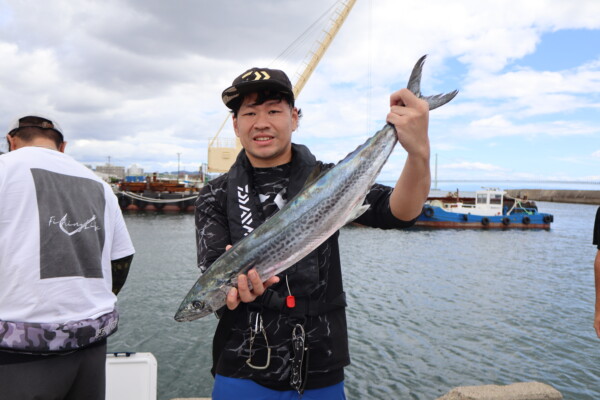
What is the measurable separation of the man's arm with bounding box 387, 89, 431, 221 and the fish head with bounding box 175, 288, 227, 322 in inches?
47.8

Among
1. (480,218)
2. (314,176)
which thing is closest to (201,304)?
(314,176)

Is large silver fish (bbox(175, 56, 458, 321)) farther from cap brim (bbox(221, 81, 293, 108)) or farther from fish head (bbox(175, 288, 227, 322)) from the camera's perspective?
cap brim (bbox(221, 81, 293, 108))

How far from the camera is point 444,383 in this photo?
8.98 meters

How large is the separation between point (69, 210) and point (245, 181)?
1.31 m

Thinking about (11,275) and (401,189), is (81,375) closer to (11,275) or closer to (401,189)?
(11,275)

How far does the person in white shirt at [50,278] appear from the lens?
2.58 metres

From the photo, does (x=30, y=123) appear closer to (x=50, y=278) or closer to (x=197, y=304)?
(x=50, y=278)

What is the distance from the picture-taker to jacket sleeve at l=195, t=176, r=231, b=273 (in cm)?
261

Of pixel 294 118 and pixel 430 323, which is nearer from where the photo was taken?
pixel 294 118

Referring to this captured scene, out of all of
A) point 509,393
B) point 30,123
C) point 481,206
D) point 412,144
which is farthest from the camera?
point 481,206

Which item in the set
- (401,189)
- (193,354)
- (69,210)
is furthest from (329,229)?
(193,354)

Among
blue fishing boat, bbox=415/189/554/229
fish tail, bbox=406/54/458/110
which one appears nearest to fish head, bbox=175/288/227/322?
fish tail, bbox=406/54/458/110

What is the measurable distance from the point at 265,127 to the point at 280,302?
1068 millimetres

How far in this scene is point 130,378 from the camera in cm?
475
